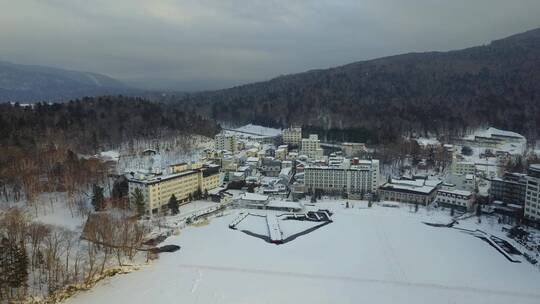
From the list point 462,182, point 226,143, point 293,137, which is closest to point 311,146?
point 293,137

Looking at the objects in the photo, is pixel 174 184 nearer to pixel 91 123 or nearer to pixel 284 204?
pixel 284 204

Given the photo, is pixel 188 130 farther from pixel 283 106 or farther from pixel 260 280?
pixel 260 280

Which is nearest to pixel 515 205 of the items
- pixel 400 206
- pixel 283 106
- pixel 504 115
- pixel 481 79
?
pixel 400 206

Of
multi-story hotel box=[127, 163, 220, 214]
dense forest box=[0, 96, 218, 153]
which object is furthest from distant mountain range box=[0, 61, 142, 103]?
multi-story hotel box=[127, 163, 220, 214]

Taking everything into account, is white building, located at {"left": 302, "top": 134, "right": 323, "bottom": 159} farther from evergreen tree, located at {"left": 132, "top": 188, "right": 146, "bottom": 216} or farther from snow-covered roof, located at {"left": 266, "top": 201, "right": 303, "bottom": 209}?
evergreen tree, located at {"left": 132, "top": 188, "right": 146, "bottom": 216}

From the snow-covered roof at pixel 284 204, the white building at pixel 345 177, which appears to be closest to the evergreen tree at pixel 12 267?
the snow-covered roof at pixel 284 204

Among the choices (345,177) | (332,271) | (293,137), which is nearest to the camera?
(332,271)

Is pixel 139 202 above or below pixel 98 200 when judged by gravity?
below
